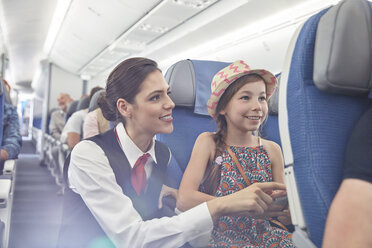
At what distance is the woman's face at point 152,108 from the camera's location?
1.67 m

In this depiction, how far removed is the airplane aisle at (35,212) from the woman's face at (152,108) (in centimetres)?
267

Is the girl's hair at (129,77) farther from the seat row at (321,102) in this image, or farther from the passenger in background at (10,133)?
the passenger in background at (10,133)

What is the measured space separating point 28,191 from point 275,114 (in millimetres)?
5433

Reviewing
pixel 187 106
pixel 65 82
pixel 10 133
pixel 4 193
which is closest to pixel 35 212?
pixel 10 133

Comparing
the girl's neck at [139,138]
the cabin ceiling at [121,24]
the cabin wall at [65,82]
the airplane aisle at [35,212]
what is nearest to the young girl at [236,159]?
the girl's neck at [139,138]

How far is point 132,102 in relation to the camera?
1.69 metres

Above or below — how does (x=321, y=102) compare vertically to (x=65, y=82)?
below

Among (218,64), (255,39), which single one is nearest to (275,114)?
(218,64)

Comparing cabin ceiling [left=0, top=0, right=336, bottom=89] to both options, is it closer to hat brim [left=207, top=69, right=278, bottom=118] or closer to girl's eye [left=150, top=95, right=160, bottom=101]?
hat brim [left=207, top=69, right=278, bottom=118]

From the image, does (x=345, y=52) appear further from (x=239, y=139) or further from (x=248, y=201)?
(x=239, y=139)

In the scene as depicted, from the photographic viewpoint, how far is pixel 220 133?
2.00 metres

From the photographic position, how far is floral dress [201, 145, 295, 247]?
1.68m

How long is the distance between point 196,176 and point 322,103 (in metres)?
0.83

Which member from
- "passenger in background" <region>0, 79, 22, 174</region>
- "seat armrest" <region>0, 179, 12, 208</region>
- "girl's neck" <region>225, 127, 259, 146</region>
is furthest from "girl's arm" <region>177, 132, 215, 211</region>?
"passenger in background" <region>0, 79, 22, 174</region>
